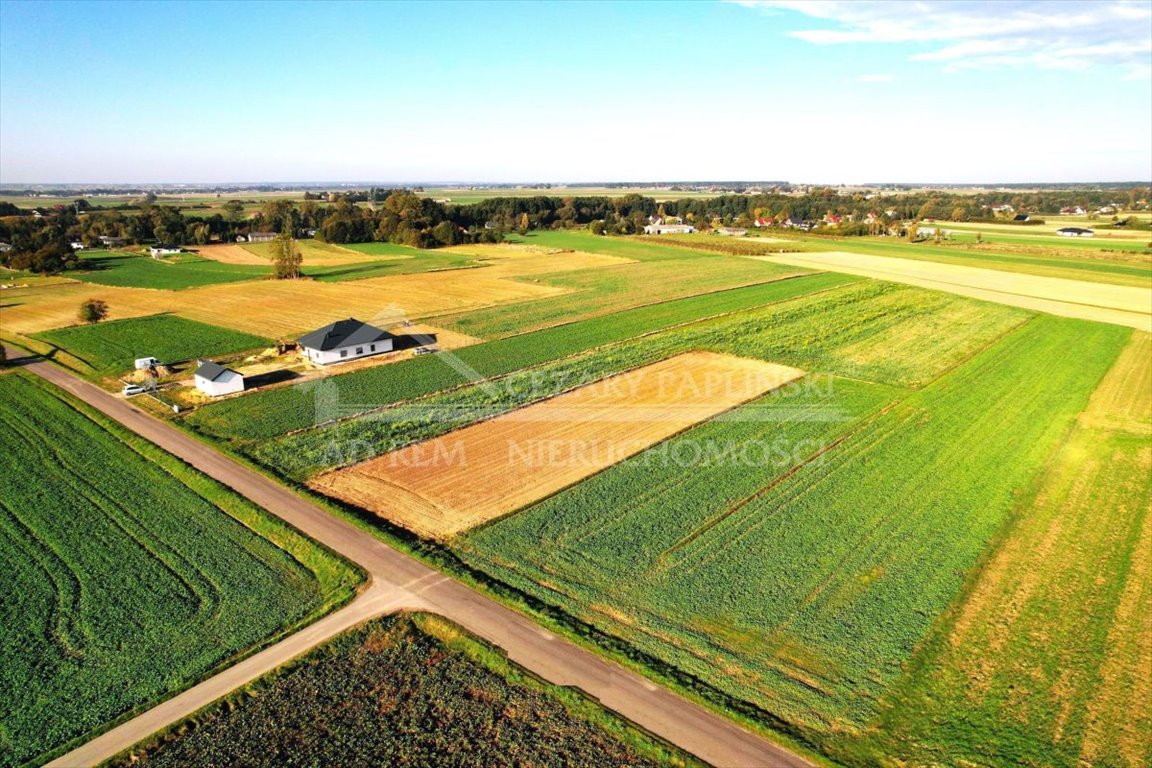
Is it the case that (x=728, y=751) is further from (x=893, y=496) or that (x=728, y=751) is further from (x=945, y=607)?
(x=893, y=496)

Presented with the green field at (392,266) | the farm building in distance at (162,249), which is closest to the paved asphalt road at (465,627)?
the green field at (392,266)

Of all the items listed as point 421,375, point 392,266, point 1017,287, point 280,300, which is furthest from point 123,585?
point 1017,287

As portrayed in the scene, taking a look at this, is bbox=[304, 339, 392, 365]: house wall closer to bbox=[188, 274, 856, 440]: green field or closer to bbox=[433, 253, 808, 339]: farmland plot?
bbox=[188, 274, 856, 440]: green field

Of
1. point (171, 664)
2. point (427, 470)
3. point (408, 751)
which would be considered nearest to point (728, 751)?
point (408, 751)

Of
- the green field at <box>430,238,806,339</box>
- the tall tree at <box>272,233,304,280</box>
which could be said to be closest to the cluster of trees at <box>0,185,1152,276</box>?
the tall tree at <box>272,233,304,280</box>

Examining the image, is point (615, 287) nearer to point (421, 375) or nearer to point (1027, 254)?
point (421, 375)

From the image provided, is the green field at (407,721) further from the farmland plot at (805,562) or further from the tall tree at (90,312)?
the tall tree at (90,312)

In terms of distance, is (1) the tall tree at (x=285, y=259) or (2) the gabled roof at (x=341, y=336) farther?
(1) the tall tree at (x=285, y=259)
